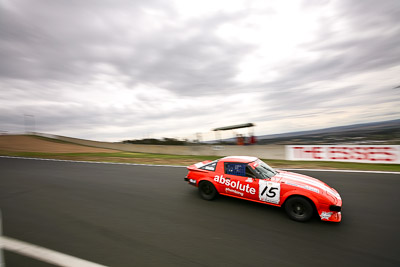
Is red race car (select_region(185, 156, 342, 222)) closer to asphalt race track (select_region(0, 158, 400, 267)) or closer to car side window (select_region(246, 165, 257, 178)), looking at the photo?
car side window (select_region(246, 165, 257, 178))

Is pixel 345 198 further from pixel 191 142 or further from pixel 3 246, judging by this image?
pixel 191 142

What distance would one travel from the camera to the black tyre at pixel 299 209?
12.5ft

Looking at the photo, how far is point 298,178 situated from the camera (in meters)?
4.48

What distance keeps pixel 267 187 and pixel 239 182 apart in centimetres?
68

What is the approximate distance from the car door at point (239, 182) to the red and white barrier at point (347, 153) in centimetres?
858

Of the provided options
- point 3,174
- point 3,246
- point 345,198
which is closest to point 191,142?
point 3,174

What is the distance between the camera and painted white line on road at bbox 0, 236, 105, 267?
8.82ft

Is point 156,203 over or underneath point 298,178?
underneath

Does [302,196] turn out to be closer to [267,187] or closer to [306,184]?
[306,184]

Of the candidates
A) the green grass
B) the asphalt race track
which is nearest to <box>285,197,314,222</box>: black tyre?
the asphalt race track

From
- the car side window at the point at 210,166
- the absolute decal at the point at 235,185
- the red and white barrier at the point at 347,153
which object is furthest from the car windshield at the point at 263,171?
the red and white barrier at the point at 347,153

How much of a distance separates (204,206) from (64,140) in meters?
36.8

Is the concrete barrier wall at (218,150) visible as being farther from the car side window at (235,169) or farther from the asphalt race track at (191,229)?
the car side window at (235,169)

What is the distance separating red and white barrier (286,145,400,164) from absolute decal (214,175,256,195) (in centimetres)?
866
